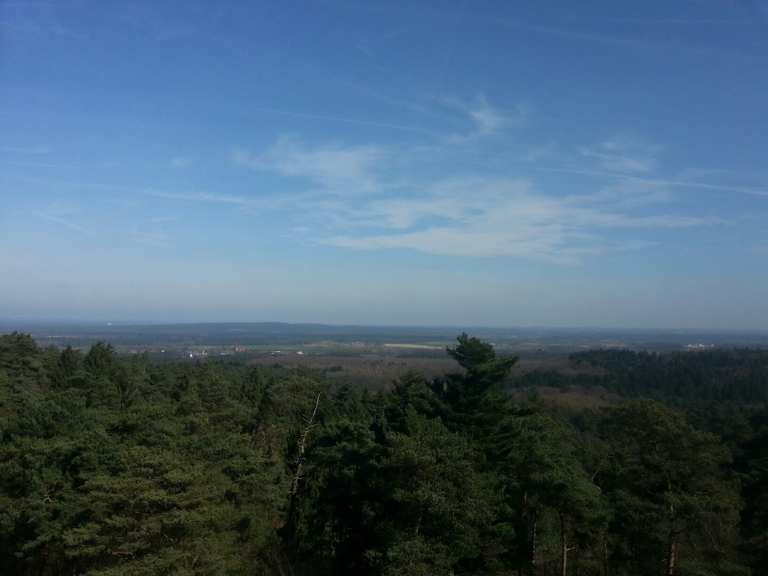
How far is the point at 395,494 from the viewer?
46.2ft

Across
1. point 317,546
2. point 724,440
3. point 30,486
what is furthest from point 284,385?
point 724,440

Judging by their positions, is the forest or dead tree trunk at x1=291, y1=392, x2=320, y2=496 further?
dead tree trunk at x1=291, y1=392, x2=320, y2=496

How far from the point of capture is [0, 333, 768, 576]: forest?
1452 centimetres

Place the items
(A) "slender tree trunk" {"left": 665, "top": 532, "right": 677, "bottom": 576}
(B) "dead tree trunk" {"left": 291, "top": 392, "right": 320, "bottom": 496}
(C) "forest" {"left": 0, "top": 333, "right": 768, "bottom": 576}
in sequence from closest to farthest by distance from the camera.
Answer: (C) "forest" {"left": 0, "top": 333, "right": 768, "bottom": 576} < (A) "slender tree trunk" {"left": 665, "top": 532, "right": 677, "bottom": 576} < (B) "dead tree trunk" {"left": 291, "top": 392, "right": 320, "bottom": 496}

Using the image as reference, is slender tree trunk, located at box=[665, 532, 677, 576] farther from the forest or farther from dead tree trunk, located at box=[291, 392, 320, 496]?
dead tree trunk, located at box=[291, 392, 320, 496]

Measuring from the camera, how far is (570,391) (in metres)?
82.4

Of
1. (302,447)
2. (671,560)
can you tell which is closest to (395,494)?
(671,560)

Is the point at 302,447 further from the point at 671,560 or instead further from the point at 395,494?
the point at 671,560

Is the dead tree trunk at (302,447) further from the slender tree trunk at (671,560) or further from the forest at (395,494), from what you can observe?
the slender tree trunk at (671,560)

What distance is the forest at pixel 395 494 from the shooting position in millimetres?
14516

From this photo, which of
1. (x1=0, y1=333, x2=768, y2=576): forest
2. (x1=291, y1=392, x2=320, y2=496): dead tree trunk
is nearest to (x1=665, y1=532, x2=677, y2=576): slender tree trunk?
(x1=0, y1=333, x2=768, y2=576): forest

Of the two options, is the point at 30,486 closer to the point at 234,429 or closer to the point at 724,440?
the point at 234,429

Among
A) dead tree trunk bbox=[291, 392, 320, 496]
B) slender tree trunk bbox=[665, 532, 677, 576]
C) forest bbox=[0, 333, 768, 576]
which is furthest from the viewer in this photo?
dead tree trunk bbox=[291, 392, 320, 496]

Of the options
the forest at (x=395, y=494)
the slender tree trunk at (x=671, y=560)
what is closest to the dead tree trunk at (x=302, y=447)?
the forest at (x=395, y=494)
